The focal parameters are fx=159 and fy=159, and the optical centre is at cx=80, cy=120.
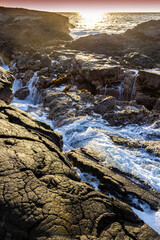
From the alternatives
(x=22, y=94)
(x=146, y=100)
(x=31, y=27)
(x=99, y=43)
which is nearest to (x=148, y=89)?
(x=146, y=100)

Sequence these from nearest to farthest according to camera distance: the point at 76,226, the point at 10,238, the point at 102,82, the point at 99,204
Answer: the point at 10,238, the point at 76,226, the point at 99,204, the point at 102,82

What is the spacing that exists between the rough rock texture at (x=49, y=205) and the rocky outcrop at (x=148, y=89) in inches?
590

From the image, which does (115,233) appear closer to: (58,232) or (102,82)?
(58,232)

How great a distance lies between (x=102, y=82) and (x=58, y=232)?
18.3 meters

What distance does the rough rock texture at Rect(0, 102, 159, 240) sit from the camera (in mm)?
3391

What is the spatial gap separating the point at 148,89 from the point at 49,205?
17.5m

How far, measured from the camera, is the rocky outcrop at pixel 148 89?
682 inches

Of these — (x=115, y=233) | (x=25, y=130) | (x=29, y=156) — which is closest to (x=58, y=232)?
(x=115, y=233)

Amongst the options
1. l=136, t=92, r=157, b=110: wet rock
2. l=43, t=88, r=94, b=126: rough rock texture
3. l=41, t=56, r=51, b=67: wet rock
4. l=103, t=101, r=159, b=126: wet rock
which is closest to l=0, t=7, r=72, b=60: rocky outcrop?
l=41, t=56, r=51, b=67: wet rock

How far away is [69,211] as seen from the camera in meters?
3.89

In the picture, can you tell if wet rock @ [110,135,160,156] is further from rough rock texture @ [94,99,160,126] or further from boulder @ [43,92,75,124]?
boulder @ [43,92,75,124]

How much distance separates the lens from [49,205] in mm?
3771

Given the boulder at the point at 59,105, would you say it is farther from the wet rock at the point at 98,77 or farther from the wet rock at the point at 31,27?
the wet rock at the point at 31,27

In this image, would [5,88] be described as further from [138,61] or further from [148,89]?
[138,61]
